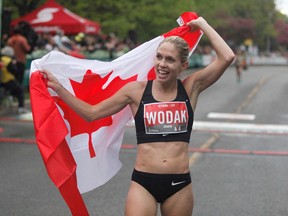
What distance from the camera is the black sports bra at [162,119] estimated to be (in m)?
4.06

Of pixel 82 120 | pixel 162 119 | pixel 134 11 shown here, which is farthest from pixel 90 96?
pixel 134 11

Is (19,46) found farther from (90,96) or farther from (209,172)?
(90,96)

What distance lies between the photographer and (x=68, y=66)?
481cm

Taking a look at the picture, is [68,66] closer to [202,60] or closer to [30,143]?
[30,143]

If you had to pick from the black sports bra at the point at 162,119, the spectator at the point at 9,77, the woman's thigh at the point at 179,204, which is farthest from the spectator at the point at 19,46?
the woman's thigh at the point at 179,204

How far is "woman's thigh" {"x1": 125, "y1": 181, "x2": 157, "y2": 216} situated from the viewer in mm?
3883

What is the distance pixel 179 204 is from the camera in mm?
4059

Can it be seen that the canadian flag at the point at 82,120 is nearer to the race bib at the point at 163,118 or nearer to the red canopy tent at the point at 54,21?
the race bib at the point at 163,118

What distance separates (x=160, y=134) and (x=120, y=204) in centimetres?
279

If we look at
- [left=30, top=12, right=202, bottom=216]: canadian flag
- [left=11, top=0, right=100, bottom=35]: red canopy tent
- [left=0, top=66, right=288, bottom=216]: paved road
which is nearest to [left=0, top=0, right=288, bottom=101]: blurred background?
[left=11, top=0, right=100, bottom=35]: red canopy tent

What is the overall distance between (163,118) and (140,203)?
572mm

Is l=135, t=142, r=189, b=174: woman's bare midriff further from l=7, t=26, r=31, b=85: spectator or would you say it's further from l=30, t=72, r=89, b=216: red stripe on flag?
l=7, t=26, r=31, b=85: spectator

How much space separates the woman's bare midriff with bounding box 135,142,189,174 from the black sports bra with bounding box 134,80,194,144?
0.04m

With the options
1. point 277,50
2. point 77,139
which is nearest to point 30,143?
point 77,139
